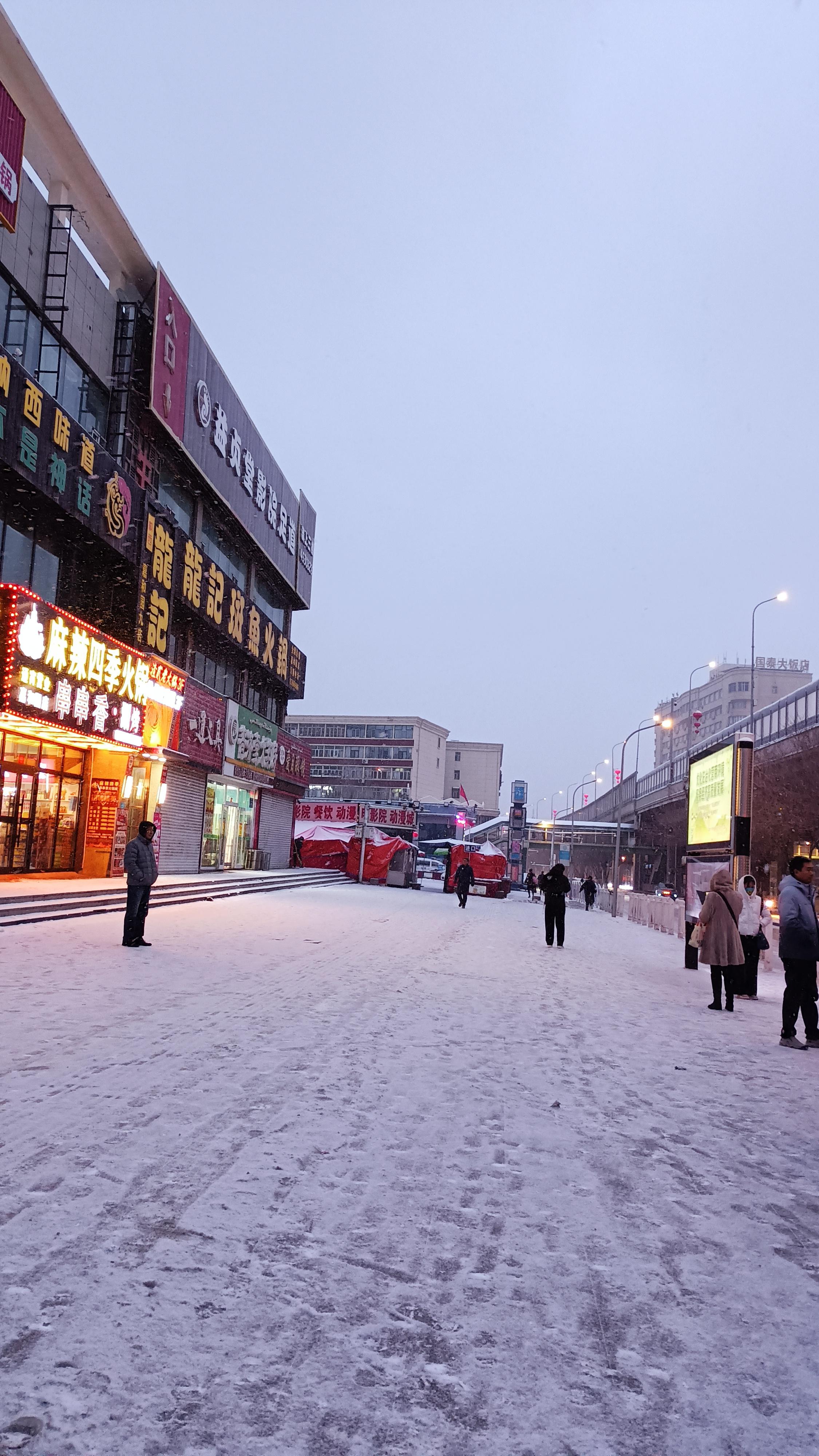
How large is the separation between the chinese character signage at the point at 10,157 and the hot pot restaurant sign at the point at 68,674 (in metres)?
7.27

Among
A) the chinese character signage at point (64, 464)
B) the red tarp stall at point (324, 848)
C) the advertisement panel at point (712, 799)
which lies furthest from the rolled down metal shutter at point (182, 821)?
the advertisement panel at point (712, 799)

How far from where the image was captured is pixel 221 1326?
9.34 feet

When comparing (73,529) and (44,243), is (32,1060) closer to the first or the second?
(73,529)

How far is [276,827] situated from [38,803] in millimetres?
20390

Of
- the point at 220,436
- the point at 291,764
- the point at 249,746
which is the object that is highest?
the point at 220,436

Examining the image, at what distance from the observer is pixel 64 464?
1898 cm

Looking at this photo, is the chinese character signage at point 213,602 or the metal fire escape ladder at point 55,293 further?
the chinese character signage at point 213,602

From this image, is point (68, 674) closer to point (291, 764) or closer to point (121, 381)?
point (121, 381)

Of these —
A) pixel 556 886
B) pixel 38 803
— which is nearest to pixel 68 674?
pixel 38 803

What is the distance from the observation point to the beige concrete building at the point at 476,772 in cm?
12075

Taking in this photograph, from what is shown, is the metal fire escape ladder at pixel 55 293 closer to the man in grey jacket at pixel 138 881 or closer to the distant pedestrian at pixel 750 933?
the man in grey jacket at pixel 138 881

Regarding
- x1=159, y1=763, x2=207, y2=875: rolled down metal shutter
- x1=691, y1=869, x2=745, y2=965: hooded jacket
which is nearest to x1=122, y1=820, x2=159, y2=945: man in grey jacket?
x1=691, y1=869, x2=745, y2=965: hooded jacket

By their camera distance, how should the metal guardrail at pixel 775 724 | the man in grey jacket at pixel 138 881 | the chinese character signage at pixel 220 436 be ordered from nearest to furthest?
1. the man in grey jacket at pixel 138 881
2. the chinese character signage at pixel 220 436
3. the metal guardrail at pixel 775 724

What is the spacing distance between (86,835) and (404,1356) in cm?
2138
